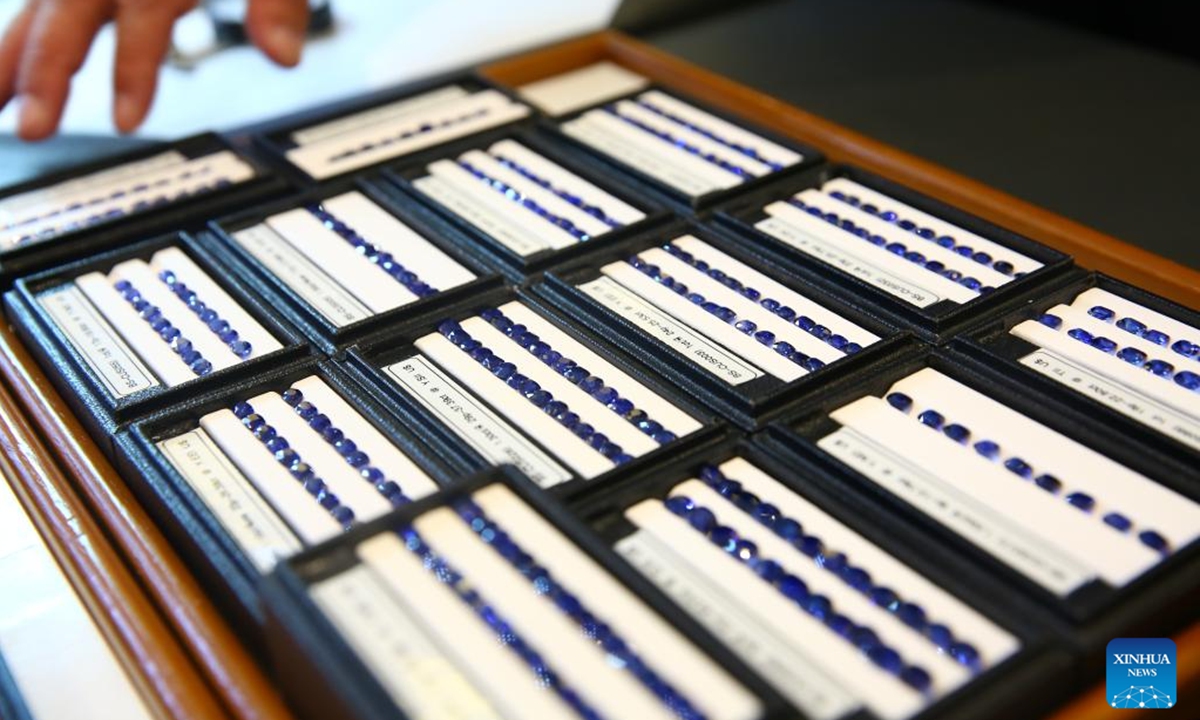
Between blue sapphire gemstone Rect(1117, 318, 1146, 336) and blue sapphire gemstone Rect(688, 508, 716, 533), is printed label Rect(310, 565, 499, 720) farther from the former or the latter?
blue sapphire gemstone Rect(1117, 318, 1146, 336)

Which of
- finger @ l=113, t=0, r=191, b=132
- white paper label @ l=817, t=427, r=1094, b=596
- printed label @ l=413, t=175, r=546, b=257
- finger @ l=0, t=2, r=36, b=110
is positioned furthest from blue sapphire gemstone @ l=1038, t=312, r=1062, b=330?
finger @ l=0, t=2, r=36, b=110

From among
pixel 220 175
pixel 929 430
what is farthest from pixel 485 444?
pixel 220 175

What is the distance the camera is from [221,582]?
30.4 inches

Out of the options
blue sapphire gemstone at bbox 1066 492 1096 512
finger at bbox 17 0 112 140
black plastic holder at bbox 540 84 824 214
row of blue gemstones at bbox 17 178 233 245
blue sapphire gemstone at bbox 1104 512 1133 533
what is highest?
finger at bbox 17 0 112 140

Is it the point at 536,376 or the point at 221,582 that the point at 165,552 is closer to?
the point at 221,582

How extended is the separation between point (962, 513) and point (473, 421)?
1.10ft

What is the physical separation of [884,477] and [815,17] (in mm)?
981

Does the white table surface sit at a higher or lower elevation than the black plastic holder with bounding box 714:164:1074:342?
higher

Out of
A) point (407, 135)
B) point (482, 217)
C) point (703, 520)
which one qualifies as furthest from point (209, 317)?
point (703, 520)

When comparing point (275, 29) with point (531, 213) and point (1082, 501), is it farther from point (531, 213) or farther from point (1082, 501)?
point (1082, 501)

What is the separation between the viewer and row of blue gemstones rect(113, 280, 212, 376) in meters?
0.97

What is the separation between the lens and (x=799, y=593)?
2.39 ft

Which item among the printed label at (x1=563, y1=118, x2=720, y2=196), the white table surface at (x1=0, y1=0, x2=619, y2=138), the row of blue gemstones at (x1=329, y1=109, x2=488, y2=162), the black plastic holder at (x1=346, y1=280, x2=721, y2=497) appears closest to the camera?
the black plastic holder at (x1=346, y1=280, x2=721, y2=497)

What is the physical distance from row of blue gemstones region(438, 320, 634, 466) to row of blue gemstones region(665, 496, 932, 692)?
0.06 metres
